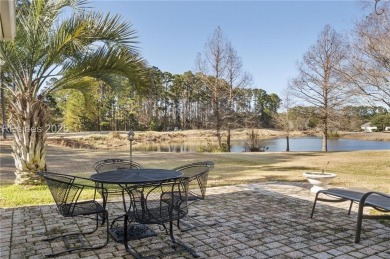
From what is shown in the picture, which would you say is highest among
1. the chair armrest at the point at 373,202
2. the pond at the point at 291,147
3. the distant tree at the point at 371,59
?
the distant tree at the point at 371,59

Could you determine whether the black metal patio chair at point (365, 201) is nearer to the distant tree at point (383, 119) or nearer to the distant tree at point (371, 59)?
the distant tree at point (371, 59)

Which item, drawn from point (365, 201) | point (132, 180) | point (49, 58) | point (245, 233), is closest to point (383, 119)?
point (365, 201)

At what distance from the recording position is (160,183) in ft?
10.7

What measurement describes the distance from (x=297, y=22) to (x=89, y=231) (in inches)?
522

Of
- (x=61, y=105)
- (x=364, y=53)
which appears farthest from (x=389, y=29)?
(x=61, y=105)

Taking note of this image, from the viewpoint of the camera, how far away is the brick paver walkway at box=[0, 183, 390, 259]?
3045 millimetres

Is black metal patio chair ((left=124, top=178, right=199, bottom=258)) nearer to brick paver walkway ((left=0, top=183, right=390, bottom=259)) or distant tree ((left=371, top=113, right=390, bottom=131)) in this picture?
brick paver walkway ((left=0, top=183, right=390, bottom=259))

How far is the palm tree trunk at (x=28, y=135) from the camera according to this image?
6.28 meters

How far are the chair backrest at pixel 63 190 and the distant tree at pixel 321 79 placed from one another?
53.2 feet

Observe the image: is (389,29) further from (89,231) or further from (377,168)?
(89,231)

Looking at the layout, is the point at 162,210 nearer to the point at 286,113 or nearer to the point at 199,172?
the point at 199,172

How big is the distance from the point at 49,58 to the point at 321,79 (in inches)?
620

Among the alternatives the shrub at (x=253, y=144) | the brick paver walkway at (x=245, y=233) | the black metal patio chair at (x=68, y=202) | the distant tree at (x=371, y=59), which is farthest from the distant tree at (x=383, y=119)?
the black metal patio chair at (x=68, y=202)

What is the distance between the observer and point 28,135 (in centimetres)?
635
